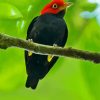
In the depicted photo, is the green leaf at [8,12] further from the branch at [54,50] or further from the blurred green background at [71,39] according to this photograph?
the branch at [54,50]

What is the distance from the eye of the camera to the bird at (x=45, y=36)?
72.8 inches

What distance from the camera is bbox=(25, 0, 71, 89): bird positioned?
1.85 metres

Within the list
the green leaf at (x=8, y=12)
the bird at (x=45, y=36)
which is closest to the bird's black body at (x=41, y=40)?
the bird at (x=45, y=36)

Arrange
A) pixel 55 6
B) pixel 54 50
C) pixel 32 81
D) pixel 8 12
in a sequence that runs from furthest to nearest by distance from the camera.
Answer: pixel 55 6, pixel 32 81, pixel 8 12, pixel 54 50

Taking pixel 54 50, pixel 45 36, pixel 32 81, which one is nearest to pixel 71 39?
pixel 45 36

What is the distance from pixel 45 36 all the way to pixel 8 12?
265 mm

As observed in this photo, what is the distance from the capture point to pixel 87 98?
70.2 inches

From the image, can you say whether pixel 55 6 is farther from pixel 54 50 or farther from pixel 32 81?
pixel 54 50

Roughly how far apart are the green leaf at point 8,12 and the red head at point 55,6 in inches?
7.5

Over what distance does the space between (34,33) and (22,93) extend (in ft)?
1.33

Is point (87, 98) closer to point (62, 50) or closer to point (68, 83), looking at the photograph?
point (68, 83)

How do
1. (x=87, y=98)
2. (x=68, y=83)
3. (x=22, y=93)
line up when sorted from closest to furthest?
1. (x=87, y=98)
2. (x=68, y=83)
3. (x=22, y=93)

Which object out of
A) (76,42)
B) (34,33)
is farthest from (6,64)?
(76,42)

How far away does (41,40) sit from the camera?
1.86m
